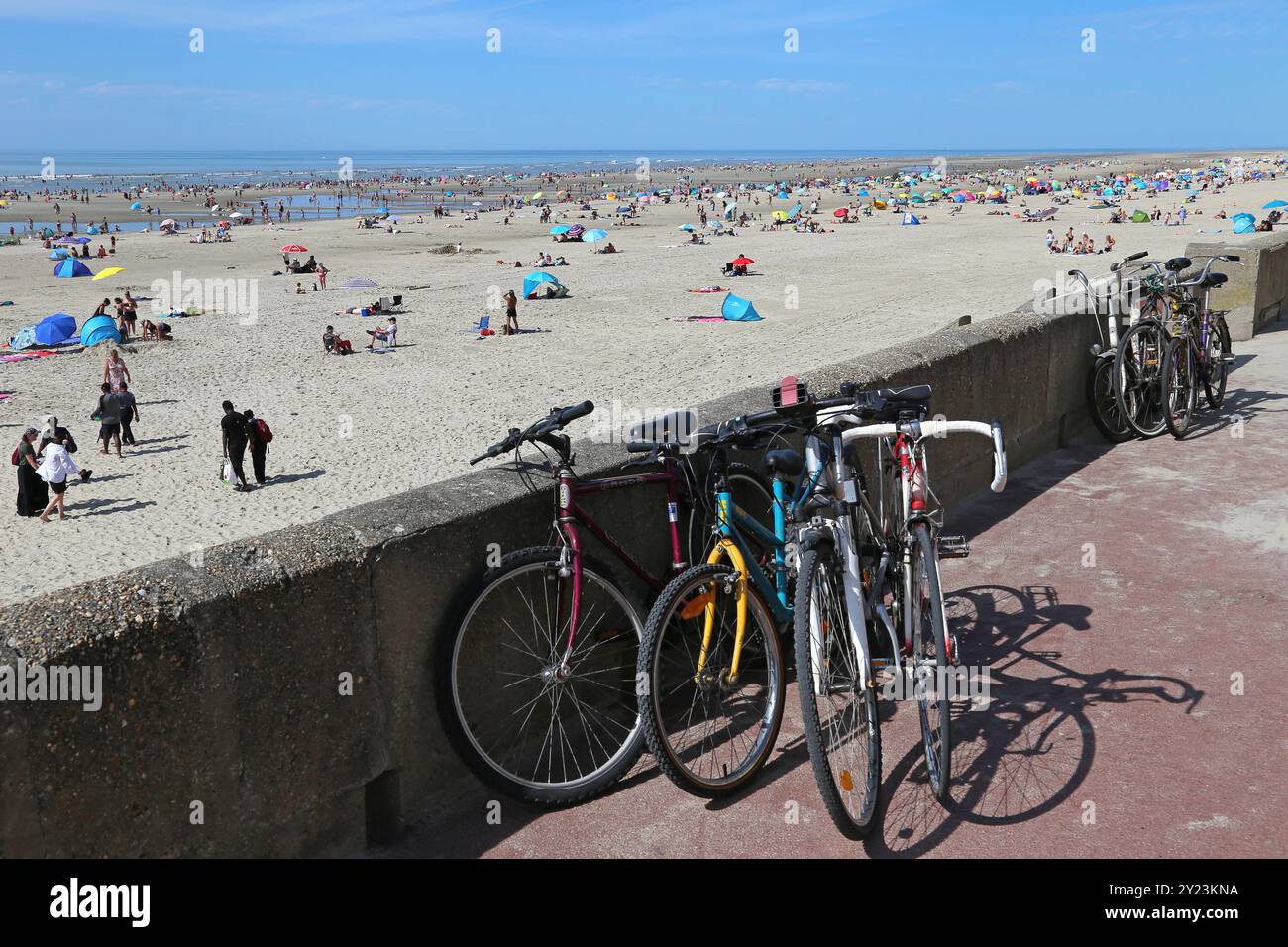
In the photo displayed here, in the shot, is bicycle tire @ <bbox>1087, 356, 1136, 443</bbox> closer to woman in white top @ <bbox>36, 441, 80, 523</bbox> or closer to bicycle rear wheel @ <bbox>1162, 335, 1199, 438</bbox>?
bicycle rear wheel @ <bbox>1162, 335, 1199, 438</bbox>

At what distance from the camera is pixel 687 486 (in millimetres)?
4242

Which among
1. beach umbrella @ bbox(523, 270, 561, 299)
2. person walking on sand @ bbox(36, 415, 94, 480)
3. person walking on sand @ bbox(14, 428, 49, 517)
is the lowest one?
person walking on sand @ bbox(14, 428, 49, 517)

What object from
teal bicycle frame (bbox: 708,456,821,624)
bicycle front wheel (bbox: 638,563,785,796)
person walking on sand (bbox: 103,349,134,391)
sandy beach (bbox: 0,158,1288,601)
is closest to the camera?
bicycle front wheel (bbox: 638,563,785,796)

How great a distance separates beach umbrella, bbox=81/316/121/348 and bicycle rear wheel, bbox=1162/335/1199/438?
Result: 22.3 meters

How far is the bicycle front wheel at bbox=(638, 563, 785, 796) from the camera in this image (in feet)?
11.4

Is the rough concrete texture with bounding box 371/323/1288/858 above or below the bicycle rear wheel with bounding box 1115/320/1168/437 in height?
below

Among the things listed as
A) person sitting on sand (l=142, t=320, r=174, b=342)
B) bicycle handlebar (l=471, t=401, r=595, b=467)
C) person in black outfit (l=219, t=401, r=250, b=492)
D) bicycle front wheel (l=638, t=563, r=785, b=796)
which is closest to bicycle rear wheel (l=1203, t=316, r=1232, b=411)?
bicycle front wheel (l=638, t=563, r=785, b=796)

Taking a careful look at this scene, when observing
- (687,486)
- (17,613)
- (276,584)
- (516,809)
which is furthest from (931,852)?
(17,613)

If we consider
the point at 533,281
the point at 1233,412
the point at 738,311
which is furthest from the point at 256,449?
the point at 533,281

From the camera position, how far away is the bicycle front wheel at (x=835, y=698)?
3.18 metres

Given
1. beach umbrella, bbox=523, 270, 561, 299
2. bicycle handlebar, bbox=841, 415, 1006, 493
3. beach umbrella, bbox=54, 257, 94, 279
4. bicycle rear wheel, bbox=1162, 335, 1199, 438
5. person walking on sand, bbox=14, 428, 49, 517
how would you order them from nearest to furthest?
1. bicycle handlebar, bbox=841, 415, 1006, 493
2. bicycle rear wheel, bbox=1162, 335, 1199, 438
3. person walking on sand, bbox=14, 428, 49, 517
4. beach umbrella, bbox=523, 270, 561, 299
5. beach umbrella, bbox=54, 257, 94, 279

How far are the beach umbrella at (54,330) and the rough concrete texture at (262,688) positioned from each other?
24174mm

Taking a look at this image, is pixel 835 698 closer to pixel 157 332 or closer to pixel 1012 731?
pixel 1012 731
